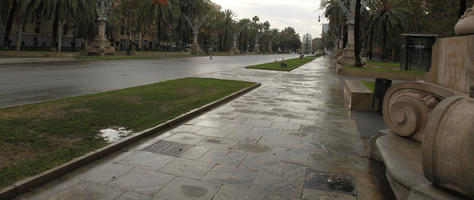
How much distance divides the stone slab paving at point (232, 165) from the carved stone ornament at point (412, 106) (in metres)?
0.81

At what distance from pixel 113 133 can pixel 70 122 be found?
1.13 m

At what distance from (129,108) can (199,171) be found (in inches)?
177

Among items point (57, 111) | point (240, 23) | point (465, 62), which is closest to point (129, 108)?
point (57, 111)

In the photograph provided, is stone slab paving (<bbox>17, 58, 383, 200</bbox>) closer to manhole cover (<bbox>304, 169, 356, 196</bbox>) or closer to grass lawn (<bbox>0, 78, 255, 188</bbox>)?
manhole cover (<bbox>304, 169, 356, 196</bbox>)

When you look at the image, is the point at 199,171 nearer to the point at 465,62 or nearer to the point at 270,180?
the point at 270,180

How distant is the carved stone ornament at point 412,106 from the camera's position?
431 centimetres

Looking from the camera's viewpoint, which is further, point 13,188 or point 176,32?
point 176,32

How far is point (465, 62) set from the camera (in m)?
4.32

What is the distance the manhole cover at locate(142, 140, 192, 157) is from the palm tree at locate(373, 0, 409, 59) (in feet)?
144

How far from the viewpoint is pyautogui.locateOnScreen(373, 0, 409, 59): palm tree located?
44.7m

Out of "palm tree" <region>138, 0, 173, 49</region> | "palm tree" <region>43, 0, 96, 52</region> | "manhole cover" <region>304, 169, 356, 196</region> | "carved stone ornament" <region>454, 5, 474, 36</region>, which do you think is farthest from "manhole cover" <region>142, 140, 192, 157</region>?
"palm tree" <region>138, 0, 173, 49</region>

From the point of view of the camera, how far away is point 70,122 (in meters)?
6.67

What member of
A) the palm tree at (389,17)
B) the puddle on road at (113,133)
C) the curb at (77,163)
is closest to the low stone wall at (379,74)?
the curb at (77,163)

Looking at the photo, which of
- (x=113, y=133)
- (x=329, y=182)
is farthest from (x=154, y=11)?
(x=329, y=182)
